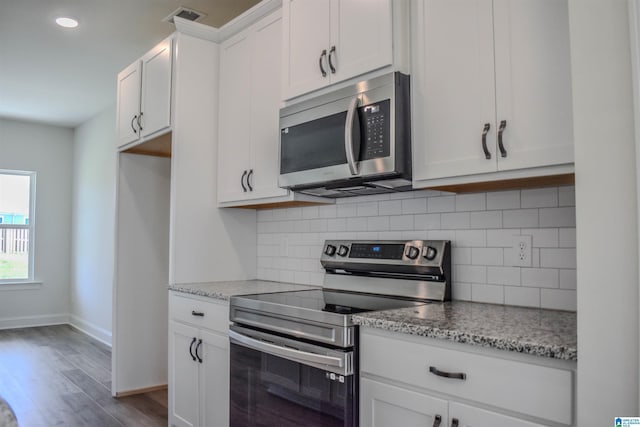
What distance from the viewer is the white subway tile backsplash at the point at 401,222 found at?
7.71 feet

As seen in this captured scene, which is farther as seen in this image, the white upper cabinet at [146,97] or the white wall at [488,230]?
the white upper cabinet at [146,97]

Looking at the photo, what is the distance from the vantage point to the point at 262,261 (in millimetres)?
3256

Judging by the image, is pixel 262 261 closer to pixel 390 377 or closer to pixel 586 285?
pixel 390 377

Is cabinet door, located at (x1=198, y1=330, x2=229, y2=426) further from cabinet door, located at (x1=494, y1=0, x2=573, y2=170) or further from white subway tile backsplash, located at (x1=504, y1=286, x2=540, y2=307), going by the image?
cabinet door, located at (x1=494, y1=0, x2=573, y2=170)

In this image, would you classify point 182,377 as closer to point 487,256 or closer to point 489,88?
point 487,256

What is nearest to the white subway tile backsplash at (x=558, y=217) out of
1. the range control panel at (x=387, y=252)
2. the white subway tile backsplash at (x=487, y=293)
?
the white subway tile backsplash at (x=487, y=293)

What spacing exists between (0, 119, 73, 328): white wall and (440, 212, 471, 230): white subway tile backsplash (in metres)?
6.14

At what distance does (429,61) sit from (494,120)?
40 cm

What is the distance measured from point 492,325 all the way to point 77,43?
3899 mm

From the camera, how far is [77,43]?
3.94 meters

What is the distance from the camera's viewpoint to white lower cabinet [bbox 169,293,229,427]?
246cm

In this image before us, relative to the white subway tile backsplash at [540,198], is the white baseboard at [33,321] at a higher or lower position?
lower

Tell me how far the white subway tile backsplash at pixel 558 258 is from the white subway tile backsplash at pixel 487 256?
0.57 ft

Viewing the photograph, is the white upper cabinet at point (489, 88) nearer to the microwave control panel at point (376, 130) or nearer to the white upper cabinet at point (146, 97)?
the microwave control panel at point (376, 130)
